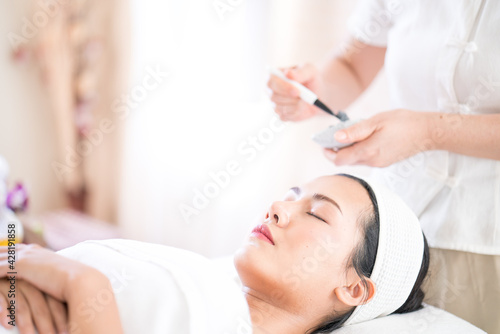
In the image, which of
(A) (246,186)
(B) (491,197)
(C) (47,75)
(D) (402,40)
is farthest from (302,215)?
(C) (47,75)

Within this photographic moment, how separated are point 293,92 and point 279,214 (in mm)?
402

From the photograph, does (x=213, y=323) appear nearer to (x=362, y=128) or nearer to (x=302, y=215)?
(x=302, y=215)

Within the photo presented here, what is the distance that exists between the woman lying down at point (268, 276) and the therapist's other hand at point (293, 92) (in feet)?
0.94

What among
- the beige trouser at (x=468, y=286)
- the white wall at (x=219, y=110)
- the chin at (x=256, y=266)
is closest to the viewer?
the chin at (x=256, y=266)

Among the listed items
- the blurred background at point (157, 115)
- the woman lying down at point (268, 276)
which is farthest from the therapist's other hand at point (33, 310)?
the blurred background at point (157, 115)

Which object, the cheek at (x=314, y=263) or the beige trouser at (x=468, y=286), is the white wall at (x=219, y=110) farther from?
the cheek at (x=314, y=263)

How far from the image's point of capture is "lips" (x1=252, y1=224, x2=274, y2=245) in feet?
3.57

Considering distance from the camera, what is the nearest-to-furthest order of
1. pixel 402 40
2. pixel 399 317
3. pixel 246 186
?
pixel 399 317
pixel 402 40
pixel 246 186

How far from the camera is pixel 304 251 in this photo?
1063 mm

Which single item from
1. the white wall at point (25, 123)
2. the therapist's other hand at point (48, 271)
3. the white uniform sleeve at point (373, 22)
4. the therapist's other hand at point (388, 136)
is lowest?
the white wall at point (25, 123)

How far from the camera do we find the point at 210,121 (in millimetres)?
2469

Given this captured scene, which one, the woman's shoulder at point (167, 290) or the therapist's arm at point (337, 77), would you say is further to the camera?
the therapist's arm at point (337, 77)

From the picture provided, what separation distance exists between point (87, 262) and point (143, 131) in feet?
6.26

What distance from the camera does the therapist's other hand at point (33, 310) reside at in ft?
2.75
